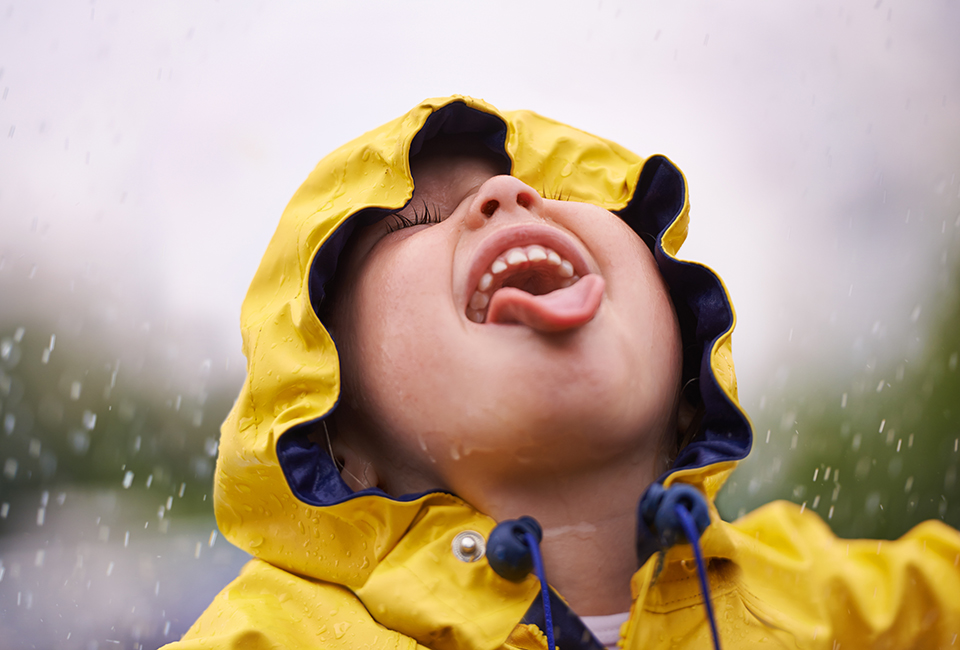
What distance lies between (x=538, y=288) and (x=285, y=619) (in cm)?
53

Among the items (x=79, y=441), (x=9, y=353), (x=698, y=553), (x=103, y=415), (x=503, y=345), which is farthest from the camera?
(x=103, y=415)

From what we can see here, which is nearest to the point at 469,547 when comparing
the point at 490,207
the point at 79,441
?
the point at 490,207

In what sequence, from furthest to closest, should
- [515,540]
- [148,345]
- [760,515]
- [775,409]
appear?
[148,345] < [775,409] < [760,515] < [515,540]

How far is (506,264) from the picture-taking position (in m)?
0.84

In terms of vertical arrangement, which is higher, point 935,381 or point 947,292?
point 947,292

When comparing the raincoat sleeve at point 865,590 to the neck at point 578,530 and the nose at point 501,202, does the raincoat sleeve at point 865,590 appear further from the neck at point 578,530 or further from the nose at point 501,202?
the nose at point 501,202

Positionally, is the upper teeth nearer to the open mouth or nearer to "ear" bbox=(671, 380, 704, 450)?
the open mouth

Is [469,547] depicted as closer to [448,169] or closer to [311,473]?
[311,473]

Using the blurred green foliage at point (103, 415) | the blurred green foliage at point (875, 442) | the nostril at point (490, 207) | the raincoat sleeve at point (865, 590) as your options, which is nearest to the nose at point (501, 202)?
the nostril at point (490, 207)

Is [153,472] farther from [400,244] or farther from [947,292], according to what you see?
[947,292]

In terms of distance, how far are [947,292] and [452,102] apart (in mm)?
1081

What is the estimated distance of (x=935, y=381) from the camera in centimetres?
134

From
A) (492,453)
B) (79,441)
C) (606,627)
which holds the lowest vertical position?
(79,441)

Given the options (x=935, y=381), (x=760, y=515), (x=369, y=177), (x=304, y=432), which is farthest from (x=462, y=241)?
(x=935, y=381)
